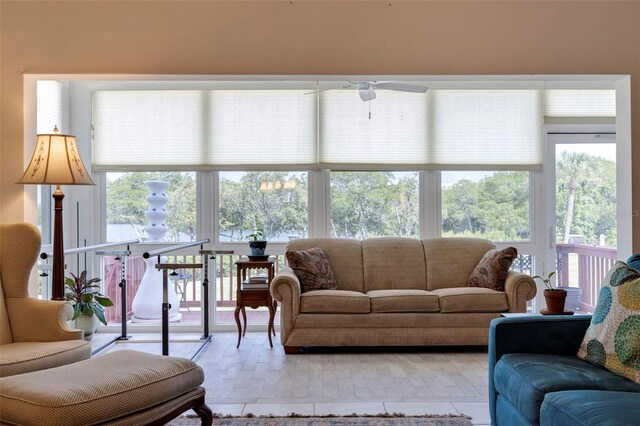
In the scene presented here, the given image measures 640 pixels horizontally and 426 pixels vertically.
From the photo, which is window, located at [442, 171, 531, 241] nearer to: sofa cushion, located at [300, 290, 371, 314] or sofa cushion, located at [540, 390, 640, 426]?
sofa cushion, located at [300, 290, 371, 314]

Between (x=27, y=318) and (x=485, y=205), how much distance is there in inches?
175

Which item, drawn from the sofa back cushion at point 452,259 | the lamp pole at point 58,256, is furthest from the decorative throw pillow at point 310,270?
the lamp pole at point 58,256

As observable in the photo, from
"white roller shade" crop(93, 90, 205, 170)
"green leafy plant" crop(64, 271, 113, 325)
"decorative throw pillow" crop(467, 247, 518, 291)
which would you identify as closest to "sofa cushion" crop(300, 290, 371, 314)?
"decorative throw pillow" crop(467, 247, 518, 291)

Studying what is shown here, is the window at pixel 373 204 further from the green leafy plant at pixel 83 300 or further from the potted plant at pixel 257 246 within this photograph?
the green leafy plant at pixel 83 300

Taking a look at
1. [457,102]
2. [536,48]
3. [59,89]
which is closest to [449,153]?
[457,102]

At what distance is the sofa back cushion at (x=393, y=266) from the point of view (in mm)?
5477

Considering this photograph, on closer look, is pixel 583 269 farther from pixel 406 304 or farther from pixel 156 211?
pixel 156 211

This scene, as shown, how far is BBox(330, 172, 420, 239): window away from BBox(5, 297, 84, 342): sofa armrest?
3.20 m

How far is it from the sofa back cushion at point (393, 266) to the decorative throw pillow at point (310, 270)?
472mm

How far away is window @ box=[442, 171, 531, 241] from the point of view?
19.6 feet

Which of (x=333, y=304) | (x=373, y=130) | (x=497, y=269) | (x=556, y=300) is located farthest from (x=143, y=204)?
(x=556, y=300)

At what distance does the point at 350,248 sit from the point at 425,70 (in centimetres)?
214

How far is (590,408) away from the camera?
197 cm

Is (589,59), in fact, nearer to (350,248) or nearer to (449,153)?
(449,153)
